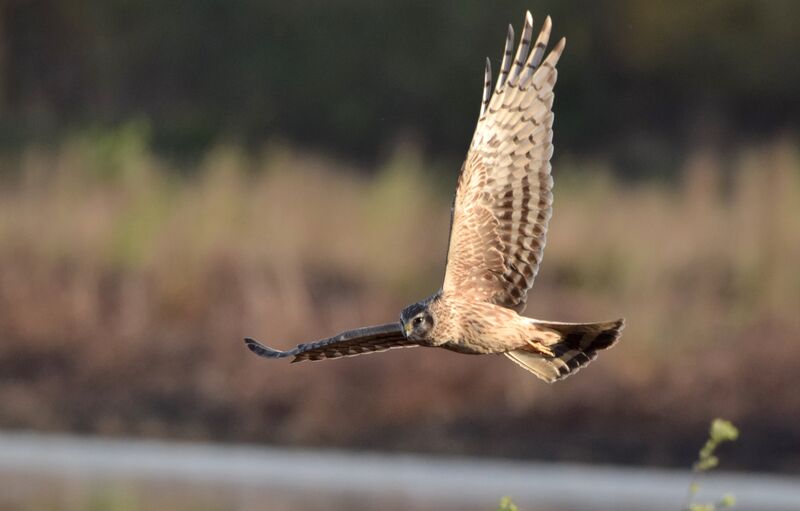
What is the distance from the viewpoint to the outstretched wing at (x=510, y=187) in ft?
26.7

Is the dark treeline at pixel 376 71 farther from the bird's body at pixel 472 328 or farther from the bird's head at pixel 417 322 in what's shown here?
the bird's head at pixel 417 322

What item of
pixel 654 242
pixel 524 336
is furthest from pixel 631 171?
pixel 524 336

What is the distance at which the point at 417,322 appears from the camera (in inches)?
306

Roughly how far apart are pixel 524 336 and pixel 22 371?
894 centimetres

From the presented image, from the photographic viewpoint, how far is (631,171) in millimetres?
25469

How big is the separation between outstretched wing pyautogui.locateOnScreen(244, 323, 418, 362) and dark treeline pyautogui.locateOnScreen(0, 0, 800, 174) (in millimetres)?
15477

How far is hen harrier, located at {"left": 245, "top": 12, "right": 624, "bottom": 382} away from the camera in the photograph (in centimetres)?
796

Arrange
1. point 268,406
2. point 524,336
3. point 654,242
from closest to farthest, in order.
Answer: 1. point 524,336
2. point 268,406
3. point 654,242

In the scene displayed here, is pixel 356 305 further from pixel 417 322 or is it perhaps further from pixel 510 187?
pixel 417 322

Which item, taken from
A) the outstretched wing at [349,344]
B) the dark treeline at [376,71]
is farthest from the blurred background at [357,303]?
the outstretched wing at [349,344]

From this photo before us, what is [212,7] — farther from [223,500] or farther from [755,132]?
[223,500]

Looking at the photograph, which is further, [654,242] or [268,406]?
[654,242]

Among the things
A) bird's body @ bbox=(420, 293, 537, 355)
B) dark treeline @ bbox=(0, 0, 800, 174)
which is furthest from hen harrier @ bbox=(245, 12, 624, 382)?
dark treeline @ bbox=(0, 0, 800, 174)

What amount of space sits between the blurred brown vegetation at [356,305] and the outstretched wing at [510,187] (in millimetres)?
6793
